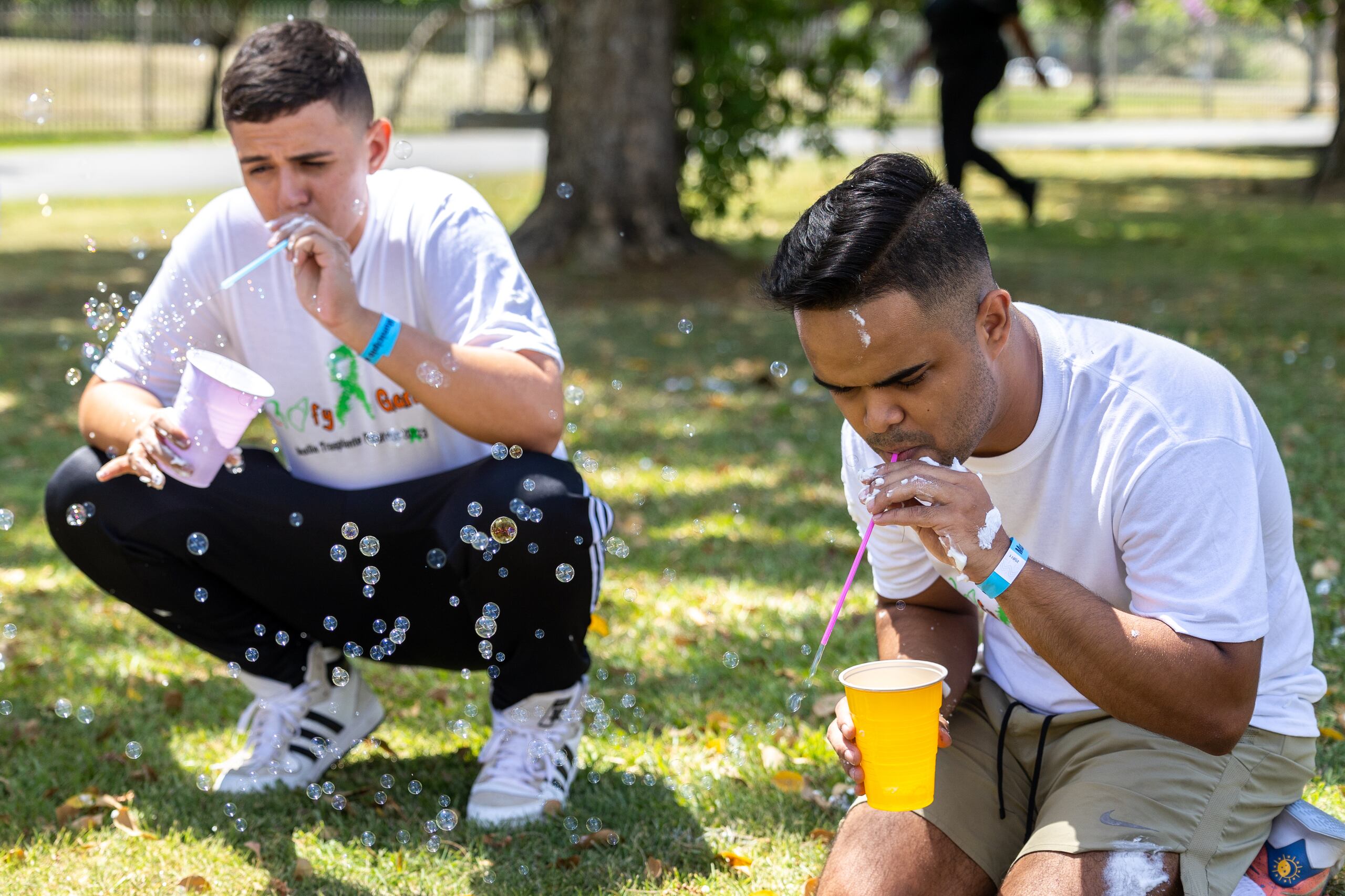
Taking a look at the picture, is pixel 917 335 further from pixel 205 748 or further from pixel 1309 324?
pixel 1309 324

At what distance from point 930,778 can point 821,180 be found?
1402cm

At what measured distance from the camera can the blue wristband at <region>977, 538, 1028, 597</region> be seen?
1932 mm

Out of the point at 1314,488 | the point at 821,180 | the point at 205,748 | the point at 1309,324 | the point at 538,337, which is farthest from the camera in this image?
the point at 821,180

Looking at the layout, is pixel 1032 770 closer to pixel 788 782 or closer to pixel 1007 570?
pixel 1007 570

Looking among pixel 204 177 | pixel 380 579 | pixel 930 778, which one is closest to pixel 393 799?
pixel 380 579

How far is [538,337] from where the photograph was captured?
9.00 ft

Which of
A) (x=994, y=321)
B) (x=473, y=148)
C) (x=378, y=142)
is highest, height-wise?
(x=378, y=142)

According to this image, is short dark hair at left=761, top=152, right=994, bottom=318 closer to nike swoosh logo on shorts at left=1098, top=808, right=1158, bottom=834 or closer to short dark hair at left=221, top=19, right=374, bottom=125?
nike swoosh logo on shorts at left=1098, top=808, right=1158, bottom=834

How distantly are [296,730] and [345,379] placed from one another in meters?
0.80

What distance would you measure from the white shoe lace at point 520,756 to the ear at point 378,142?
47.1 inches

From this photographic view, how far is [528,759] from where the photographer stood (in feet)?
9.29

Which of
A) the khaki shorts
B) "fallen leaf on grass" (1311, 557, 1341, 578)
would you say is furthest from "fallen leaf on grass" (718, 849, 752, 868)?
"fallen leaf on grass" (1311, 557, 1341, 578)

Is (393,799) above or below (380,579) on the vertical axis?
below

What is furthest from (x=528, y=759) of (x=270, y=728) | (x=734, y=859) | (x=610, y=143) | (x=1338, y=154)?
(x=1338, y=154)
